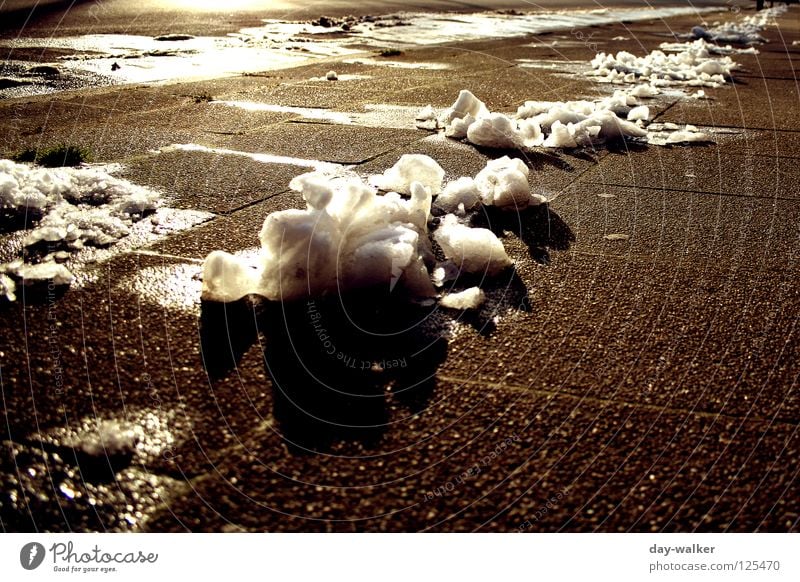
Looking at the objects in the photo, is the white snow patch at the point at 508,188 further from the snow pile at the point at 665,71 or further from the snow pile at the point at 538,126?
the snow pile at the point at 665,71

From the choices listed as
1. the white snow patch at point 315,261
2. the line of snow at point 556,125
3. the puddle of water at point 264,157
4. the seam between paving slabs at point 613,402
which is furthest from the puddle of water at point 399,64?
the seam between paving slabs at point 613,402

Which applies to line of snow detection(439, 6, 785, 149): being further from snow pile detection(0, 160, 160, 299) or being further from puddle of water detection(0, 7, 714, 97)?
puddle of water detection(0, 7, 714, 97)

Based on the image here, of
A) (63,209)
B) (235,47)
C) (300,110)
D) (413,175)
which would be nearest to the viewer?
(63,209)

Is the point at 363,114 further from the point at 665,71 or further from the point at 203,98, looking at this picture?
the point at 665,71

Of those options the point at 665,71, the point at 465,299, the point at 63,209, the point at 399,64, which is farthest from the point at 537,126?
the point at 399,64

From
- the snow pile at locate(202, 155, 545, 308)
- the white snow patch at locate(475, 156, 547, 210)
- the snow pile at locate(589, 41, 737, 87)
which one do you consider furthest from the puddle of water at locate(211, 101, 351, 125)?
the snow pile at locate(589, 41, 737, 87)
